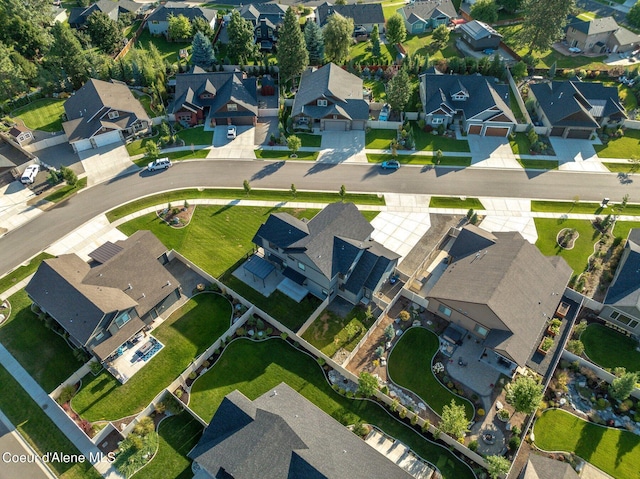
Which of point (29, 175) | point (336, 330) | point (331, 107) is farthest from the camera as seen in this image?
point (331, 107)

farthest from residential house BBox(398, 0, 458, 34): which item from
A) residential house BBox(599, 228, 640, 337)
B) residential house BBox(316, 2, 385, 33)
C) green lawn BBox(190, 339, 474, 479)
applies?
green lawn BBox(190, 339, 474, 479)

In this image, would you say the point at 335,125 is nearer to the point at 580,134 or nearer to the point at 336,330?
the point at 336,330

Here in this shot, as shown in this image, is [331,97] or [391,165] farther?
[331,97]

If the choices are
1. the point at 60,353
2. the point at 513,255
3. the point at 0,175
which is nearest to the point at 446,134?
the point at 513,255

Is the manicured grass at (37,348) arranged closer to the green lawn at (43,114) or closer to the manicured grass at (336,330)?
the manicured grass at (336,330)

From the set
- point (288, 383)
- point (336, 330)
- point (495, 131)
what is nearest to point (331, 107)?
point (495, 131)

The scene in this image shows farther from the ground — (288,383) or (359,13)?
(359,13)
